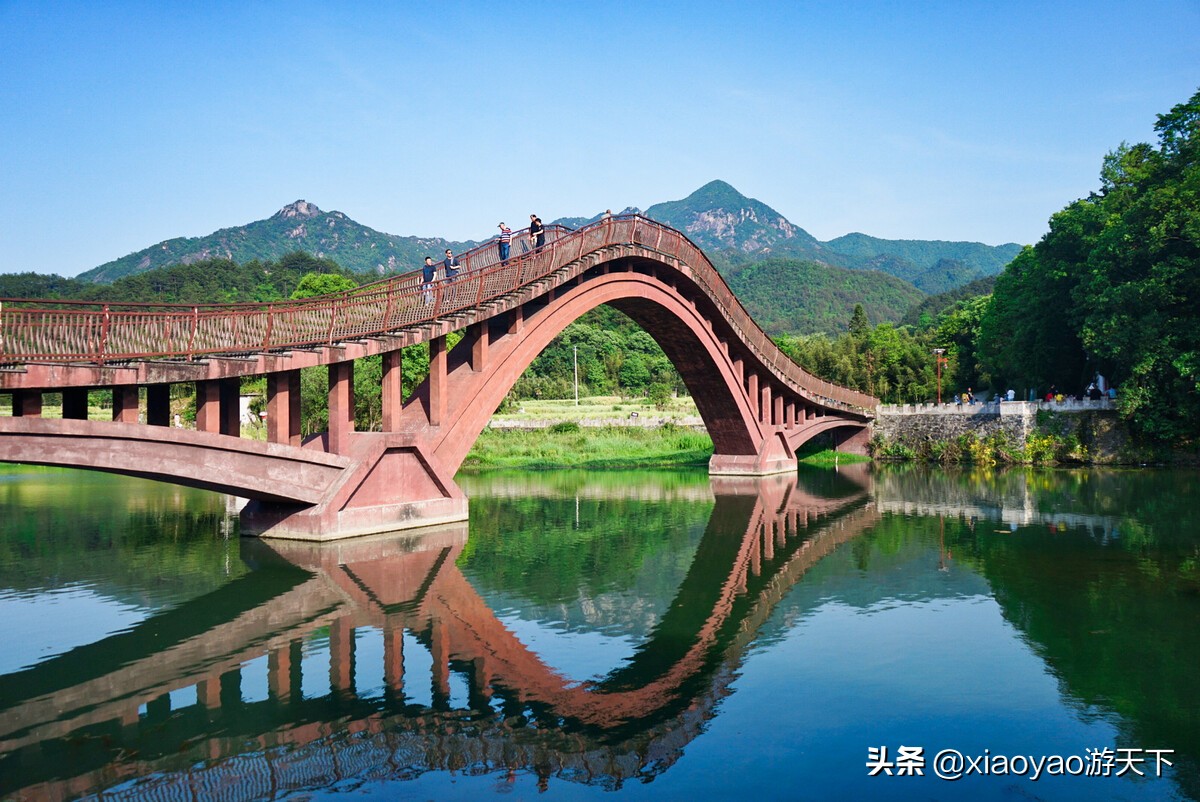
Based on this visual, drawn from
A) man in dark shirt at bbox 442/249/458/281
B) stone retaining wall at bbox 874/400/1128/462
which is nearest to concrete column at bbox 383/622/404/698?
man in dark shirt at bbox 442/249/458/281

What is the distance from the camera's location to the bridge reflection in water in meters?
8.14

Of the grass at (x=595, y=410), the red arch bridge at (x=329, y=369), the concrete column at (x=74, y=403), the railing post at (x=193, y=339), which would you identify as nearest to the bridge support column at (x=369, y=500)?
the red arch bridge at (x=329, y=369)

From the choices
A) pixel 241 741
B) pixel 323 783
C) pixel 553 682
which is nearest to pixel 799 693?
pixel 553 682

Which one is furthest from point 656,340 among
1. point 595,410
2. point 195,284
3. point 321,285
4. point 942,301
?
point 942,301

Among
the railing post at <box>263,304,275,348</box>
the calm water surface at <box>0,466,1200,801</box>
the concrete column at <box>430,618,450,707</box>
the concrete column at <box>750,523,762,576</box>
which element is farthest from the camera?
the railing post at <box>263,304,275,348</box>

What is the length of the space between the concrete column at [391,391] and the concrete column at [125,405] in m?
6.16

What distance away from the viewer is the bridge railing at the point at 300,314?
1498 centimetres

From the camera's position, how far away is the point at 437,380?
22781mm

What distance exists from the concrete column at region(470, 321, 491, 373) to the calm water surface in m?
4.53

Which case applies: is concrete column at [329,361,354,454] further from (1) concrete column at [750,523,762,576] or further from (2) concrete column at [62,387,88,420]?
(1) concrete column at [750,523,762,576]

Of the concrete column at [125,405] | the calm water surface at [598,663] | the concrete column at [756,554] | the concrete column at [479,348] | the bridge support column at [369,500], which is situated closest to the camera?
the calm water surface at [598,663]

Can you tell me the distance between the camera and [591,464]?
153 ft

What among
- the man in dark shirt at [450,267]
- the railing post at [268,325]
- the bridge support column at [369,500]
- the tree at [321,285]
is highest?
the tree at [321,285]

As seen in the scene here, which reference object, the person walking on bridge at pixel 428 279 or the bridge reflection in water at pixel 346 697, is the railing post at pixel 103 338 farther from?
the person walking on bridge at pixel 428 279
